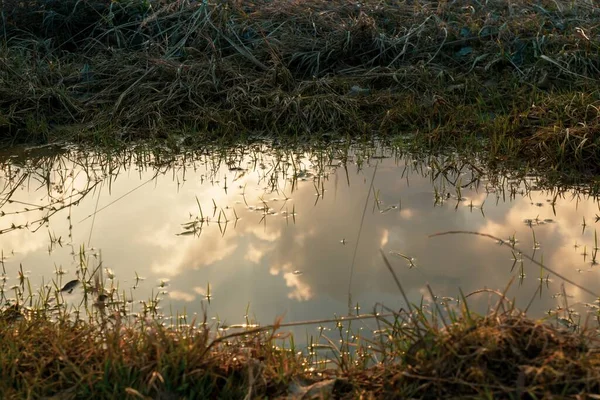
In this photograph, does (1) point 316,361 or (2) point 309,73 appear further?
(2) point 309,73

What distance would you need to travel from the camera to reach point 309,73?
5969 millimetres

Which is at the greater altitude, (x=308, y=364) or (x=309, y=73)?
(x=309, y=73)

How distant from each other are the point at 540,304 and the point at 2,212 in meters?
2.69

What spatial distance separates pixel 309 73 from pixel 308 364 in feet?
12.7

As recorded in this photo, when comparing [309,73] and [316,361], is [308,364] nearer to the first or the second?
[316,361]

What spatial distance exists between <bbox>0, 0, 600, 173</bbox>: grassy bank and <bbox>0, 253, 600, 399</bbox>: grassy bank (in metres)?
2.47

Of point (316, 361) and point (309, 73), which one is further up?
point (309, 73)

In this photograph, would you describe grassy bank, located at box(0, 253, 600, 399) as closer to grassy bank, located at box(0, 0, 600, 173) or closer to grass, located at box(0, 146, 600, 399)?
grass, located at box(0, 146, 600, 399)

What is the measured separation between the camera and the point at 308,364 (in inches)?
93.7

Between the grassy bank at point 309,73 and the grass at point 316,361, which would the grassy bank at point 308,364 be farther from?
the grassy bank at point 309,73

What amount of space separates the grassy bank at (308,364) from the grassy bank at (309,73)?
8.09 ft

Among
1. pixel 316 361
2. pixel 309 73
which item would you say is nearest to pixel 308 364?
pixel 316 361

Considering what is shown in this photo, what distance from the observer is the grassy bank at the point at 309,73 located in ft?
16.5

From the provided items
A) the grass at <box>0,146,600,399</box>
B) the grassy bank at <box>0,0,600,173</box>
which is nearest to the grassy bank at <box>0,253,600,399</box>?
the grass at <box>0,146,600,399</box>
